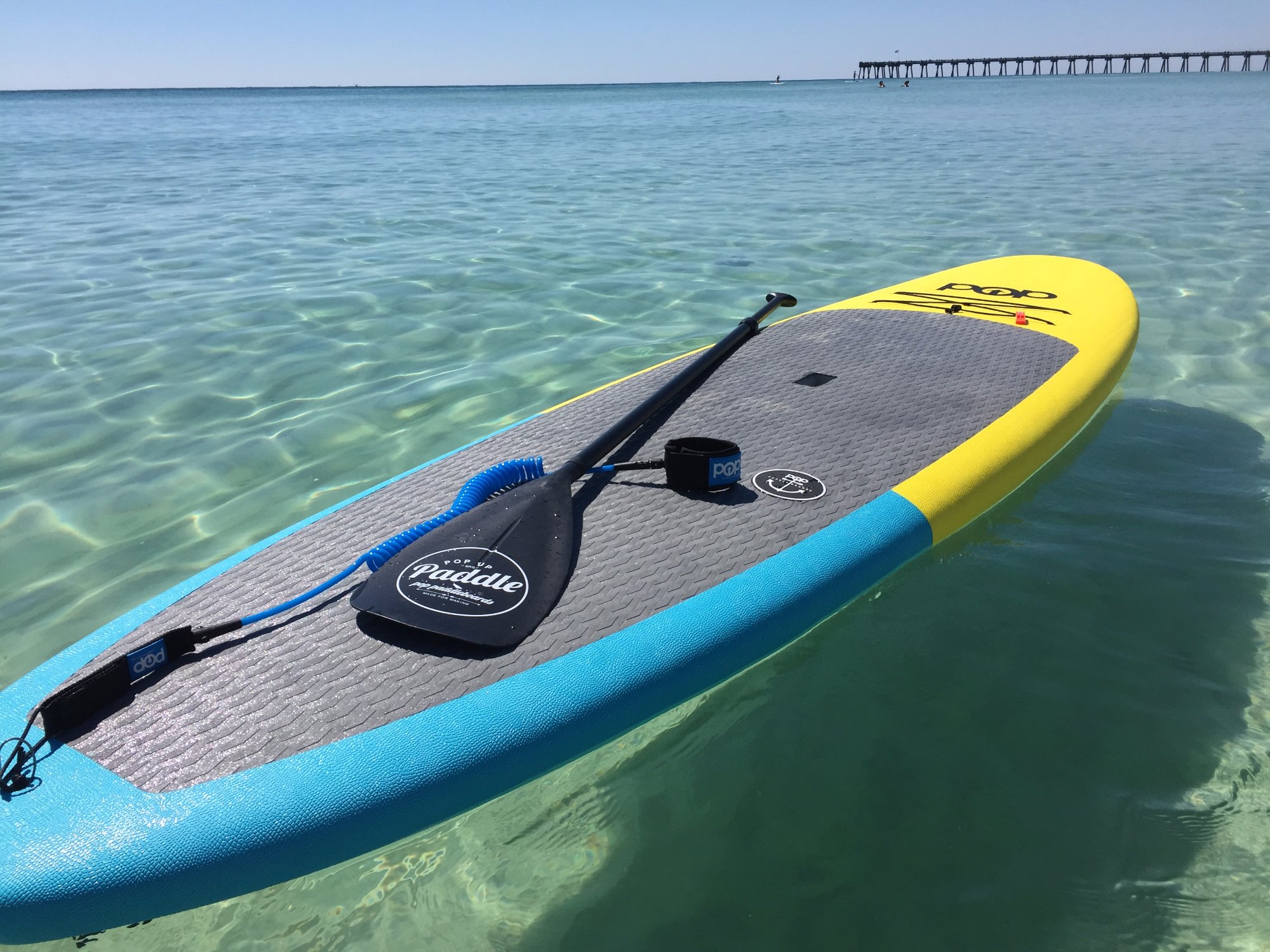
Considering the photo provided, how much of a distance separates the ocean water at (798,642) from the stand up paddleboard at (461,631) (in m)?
0.38

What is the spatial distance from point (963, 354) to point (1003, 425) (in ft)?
2.07

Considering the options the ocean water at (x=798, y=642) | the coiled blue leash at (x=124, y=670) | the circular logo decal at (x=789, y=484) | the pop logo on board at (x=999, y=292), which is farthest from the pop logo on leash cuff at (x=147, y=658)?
the pop logo on board at (x=999, y=292)

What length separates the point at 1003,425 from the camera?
8.68 feet

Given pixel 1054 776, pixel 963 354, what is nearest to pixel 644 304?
pixel 963 354

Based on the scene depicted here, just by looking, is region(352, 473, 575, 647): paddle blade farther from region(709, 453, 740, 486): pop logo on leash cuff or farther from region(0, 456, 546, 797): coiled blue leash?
region(709, 453, 740, 486): pop logo on leash cuff

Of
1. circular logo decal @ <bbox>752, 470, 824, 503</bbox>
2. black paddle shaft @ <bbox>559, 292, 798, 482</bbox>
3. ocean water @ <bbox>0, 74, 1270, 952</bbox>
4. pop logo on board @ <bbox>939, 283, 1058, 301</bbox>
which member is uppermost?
black paddle shaft @ <bbox>559, 292, 798, 482</bbox>

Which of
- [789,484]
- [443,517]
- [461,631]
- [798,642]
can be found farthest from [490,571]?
[798,642]

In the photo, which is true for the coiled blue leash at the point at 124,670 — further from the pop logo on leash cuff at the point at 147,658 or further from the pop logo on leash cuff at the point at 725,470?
the pop logo on leash cuff at the point at 725,470

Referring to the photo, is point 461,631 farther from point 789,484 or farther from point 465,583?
point 789,484

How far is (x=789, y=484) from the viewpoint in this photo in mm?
2299

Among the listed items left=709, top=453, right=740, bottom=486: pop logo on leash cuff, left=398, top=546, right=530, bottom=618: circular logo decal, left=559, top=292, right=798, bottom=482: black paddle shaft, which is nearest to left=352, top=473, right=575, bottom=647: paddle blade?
left=398, top=546, right=530, bottom=618: circular logo decal

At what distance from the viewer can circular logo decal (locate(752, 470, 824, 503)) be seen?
225cm

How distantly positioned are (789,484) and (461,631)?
1.01 metres

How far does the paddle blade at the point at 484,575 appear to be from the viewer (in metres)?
1.69
